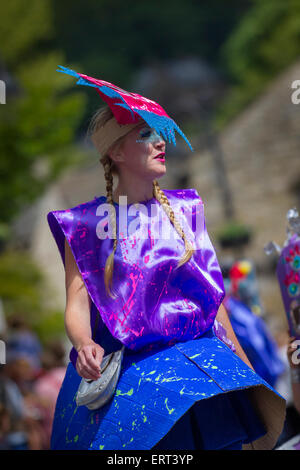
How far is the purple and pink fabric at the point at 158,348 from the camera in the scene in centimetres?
234

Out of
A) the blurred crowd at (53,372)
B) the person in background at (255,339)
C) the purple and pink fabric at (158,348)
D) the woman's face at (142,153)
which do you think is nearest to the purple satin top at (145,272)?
the purple and pink fabric at (158,348)

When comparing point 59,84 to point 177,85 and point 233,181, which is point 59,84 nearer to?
point 233,181

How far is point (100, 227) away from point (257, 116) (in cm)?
1860

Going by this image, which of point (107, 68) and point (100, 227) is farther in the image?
point (107, 68)

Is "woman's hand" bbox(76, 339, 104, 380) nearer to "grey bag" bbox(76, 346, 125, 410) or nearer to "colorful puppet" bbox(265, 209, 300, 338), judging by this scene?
"grey bag" bbox(76, 346, 125, 410)

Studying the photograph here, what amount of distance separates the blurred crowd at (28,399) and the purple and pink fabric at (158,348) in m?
2.45

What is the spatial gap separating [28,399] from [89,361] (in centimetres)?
310

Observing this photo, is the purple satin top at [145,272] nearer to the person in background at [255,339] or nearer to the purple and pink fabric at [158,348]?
the purple and pink fabric at [158,348]

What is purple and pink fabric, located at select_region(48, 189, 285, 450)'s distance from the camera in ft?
7.68

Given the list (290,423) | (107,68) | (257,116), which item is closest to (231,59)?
(107,68)

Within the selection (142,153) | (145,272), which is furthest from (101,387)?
(142,153)

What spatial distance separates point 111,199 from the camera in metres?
2.66

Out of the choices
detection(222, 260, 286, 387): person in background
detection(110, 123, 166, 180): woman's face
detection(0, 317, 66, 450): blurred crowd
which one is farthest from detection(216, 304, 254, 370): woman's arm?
detection(0, 317, 66, 450): blurred crowd

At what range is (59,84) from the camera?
575 inches
